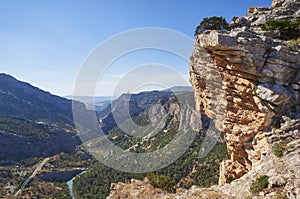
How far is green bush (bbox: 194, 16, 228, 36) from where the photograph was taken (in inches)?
1251

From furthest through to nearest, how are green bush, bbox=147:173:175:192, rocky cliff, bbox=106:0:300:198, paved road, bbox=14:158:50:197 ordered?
paved road, bbox=14:158:50:197 < green bush, bbox=147:173:175:192 < rocky cliff, bbox=106:0:300:198

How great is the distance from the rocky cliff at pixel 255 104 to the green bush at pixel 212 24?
13.3 feet

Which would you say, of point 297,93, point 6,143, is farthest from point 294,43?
point 6,143

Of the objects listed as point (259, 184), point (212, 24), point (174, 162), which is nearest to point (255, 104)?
point (259, 184)

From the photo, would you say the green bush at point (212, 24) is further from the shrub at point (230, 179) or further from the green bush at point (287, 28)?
the shrub at point (230, 179)

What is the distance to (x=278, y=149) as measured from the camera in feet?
62.6

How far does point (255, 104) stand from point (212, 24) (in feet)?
47.2

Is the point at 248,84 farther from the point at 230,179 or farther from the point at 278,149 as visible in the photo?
the point at 230,179

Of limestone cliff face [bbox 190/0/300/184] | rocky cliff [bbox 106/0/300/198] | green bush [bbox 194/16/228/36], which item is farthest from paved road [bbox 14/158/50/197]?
green bush [bbox 194/16/228/36]

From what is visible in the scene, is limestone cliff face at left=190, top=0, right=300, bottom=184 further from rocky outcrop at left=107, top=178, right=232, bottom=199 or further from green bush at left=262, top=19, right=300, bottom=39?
rocky outcrop at left=107, top=178, right=232, bottom=199

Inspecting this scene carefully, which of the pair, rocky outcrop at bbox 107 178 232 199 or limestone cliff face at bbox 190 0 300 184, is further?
limestone cliff face at bbox 190 0 300 184

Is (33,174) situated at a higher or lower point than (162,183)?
lower

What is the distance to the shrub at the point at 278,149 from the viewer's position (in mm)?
18705

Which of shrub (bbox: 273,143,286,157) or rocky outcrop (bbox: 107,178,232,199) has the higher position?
shrub (bbox: 273,143,286,157)
